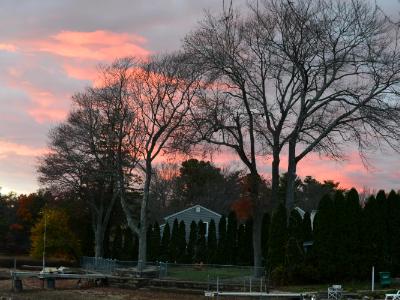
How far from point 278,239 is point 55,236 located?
2975 centimetres

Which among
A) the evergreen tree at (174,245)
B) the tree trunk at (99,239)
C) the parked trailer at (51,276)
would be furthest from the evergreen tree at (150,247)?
the parked trailer at (51,276)

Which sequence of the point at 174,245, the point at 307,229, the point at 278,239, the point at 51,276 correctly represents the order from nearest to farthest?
the point at 278,239 → the point at 307,229 → the point at 51,276 → the point at 174,245

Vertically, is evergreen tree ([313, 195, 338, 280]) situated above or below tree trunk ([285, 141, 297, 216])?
below

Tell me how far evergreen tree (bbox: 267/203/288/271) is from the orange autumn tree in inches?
1113

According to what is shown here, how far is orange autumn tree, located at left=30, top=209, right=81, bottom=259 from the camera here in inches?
2124

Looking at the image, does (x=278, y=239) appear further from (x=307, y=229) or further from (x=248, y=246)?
(x=248, y=246)

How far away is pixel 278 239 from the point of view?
30109mm

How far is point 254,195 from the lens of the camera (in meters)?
34.7

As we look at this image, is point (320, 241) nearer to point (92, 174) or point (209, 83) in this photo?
point (209, 83)

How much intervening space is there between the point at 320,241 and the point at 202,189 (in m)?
53.3

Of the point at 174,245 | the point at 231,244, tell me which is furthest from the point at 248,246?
the point at 174,245

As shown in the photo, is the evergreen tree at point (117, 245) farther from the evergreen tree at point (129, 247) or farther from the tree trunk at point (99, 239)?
the tree trunk at point (99, 239)

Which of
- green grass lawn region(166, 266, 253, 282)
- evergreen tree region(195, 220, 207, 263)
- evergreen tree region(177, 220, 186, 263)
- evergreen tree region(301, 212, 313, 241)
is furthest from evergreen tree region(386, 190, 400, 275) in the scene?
evergreen tree region(177, 220, 186, 263)

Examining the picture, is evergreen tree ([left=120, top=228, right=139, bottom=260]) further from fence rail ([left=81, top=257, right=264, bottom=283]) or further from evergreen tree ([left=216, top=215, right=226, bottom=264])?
fence rail ([left=81, top=257, right=264, bottom=283])
